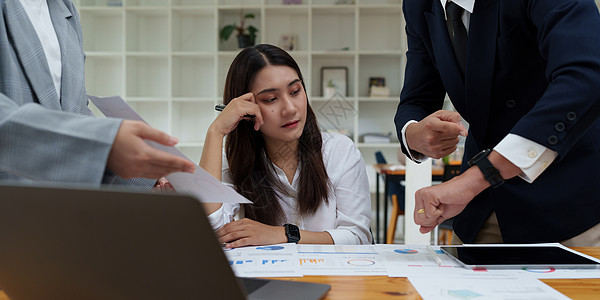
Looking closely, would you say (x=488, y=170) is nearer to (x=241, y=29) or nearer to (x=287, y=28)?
(x=241, y=29)

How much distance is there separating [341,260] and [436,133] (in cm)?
36

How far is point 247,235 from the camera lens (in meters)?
1.16

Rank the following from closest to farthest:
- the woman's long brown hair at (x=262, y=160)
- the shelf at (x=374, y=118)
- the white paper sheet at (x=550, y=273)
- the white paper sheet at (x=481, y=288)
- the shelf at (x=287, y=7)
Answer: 1. the white paper sheet at (x=481, y=288)
2. the white paper sheet at (x=550, y=273)
3. the woman's long brown hair at (x=262, y=160)
4. the shelf at (x=287, y=7)
5. the shelf at (x=374, y=118)

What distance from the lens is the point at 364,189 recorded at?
166 centimetres

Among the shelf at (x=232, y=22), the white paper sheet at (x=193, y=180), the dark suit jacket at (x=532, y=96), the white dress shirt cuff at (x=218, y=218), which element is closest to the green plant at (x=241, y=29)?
the shelf at (x=232, y=22)

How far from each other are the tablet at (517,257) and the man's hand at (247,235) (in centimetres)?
42

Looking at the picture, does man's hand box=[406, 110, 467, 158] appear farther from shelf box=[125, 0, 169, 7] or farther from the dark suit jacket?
shelf box=[125, 0, 169, 7]

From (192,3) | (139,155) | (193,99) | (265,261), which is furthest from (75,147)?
(192,3)

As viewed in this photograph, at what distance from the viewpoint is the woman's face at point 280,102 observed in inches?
63.7

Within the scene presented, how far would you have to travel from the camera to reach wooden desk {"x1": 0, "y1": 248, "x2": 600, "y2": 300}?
696 millimetres

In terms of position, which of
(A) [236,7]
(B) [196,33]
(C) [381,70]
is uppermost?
(A) [236,7]

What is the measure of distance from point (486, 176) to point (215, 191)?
489 millimetres

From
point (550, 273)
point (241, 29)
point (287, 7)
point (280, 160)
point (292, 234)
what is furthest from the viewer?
point (241, 29)

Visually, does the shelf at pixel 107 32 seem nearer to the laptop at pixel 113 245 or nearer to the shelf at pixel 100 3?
the shelf at pixel 100 3
